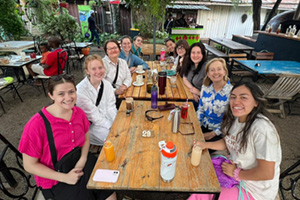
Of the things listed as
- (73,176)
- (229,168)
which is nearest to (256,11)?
(229,168)

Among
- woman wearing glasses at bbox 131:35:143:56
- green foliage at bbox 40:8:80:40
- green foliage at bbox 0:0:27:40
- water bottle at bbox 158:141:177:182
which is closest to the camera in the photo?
water bottle at bbox 158:141:177:182

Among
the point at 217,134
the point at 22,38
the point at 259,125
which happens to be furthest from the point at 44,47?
the point at 22,38

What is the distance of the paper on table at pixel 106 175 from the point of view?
4.10 ft

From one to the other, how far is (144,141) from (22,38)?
10.3m

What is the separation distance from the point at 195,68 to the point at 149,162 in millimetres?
2242

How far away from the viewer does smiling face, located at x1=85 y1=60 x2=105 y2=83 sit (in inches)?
87.0

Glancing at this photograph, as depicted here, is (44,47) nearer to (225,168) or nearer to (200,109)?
(200,109)

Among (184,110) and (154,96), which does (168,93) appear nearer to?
(154,96)

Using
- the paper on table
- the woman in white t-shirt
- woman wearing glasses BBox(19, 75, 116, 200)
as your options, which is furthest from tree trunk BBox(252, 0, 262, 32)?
the paper on table

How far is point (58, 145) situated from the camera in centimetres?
148

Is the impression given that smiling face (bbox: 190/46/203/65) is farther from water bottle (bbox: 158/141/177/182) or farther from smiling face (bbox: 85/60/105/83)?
water bottle (bbox: 158/141/177/182)

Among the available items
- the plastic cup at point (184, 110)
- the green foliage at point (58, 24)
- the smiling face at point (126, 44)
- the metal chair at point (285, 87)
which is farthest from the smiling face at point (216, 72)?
the green foliage at point (58, 24)

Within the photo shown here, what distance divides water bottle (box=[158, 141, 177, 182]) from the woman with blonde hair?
1.14 m

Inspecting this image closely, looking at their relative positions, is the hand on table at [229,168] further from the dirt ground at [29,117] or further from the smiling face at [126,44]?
the smiling face at [126,44]
